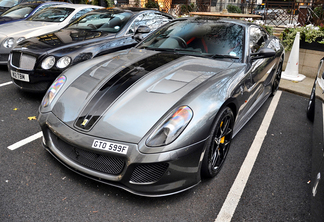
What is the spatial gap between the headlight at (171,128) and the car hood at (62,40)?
2.79 m

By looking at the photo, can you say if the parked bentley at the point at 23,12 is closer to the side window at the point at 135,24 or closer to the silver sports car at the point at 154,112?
the side window at the point at 135,24

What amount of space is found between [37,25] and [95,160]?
17.0ft

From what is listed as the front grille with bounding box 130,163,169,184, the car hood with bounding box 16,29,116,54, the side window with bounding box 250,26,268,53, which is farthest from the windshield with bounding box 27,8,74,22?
the front grille with bounding box 130,163,169,184

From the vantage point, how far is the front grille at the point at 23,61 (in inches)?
159

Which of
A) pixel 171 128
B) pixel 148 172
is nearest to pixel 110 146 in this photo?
pixel 148 172

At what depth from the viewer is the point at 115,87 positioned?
8.39 feet

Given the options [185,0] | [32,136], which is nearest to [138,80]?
[32,136]

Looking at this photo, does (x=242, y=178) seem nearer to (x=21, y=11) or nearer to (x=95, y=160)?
(x=95, y=160)

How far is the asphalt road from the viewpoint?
2166 millimetres

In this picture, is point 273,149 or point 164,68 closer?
point 164,68

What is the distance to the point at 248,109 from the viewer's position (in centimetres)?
329

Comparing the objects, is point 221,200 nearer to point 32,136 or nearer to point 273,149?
point 273,149

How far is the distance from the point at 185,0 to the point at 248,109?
903 inches

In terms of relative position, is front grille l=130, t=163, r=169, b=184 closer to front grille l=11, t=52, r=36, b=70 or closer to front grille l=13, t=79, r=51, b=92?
front grille l=13, t=79, r=51, b=92
